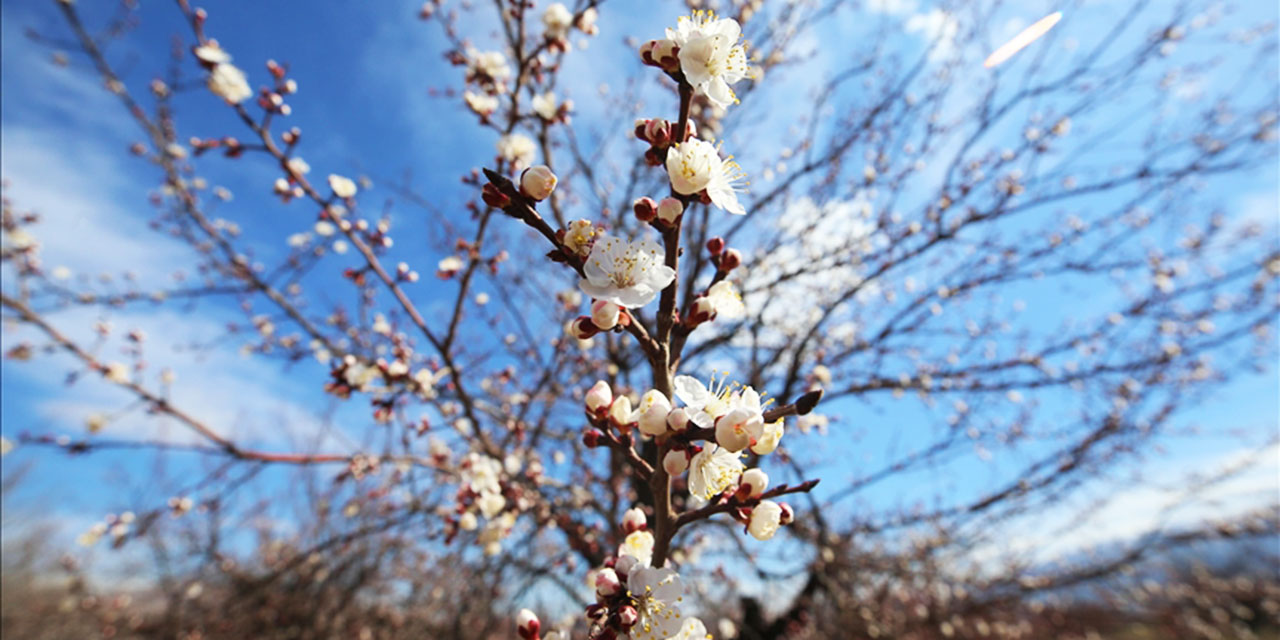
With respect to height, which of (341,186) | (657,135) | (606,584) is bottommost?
(606,584)

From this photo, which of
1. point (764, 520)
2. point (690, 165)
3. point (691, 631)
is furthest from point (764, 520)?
point (690, 165)

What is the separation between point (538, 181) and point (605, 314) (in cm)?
28

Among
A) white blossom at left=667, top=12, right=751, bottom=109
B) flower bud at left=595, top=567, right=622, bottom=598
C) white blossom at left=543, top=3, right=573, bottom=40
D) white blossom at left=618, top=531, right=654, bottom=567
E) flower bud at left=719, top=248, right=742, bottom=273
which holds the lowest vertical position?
flower bud at left=595, top=567, right=622, bottom=598

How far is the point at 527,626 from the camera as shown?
3.95ft

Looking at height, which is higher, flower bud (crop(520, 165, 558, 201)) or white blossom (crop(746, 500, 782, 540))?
flower bud (crop(520, 165, 558, 201))

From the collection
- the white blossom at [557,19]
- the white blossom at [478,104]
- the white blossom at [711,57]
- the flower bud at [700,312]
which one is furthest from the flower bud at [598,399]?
the white blossom at [557,19]

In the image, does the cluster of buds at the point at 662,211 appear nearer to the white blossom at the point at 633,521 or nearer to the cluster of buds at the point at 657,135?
the cluster of buds at the point at 657,135

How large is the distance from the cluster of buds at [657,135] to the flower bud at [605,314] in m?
0.29

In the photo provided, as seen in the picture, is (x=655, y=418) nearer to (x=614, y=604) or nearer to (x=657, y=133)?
(x=614, y=604)

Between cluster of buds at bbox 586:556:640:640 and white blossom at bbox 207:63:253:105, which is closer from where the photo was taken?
cluster of buds at bbox 586:556:640:640

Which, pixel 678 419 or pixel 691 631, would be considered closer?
pixel 678 419

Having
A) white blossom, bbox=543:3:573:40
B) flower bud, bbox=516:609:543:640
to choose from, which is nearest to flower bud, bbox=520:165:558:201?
flower bud, bbox=516:609:543:640

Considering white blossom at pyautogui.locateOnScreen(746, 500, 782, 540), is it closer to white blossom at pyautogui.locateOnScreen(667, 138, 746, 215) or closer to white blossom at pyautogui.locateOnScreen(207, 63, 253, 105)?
white blossom at pyautogui.locateOnScreen(667, 138, 746, 215)

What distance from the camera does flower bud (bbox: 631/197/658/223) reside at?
3.40ft
